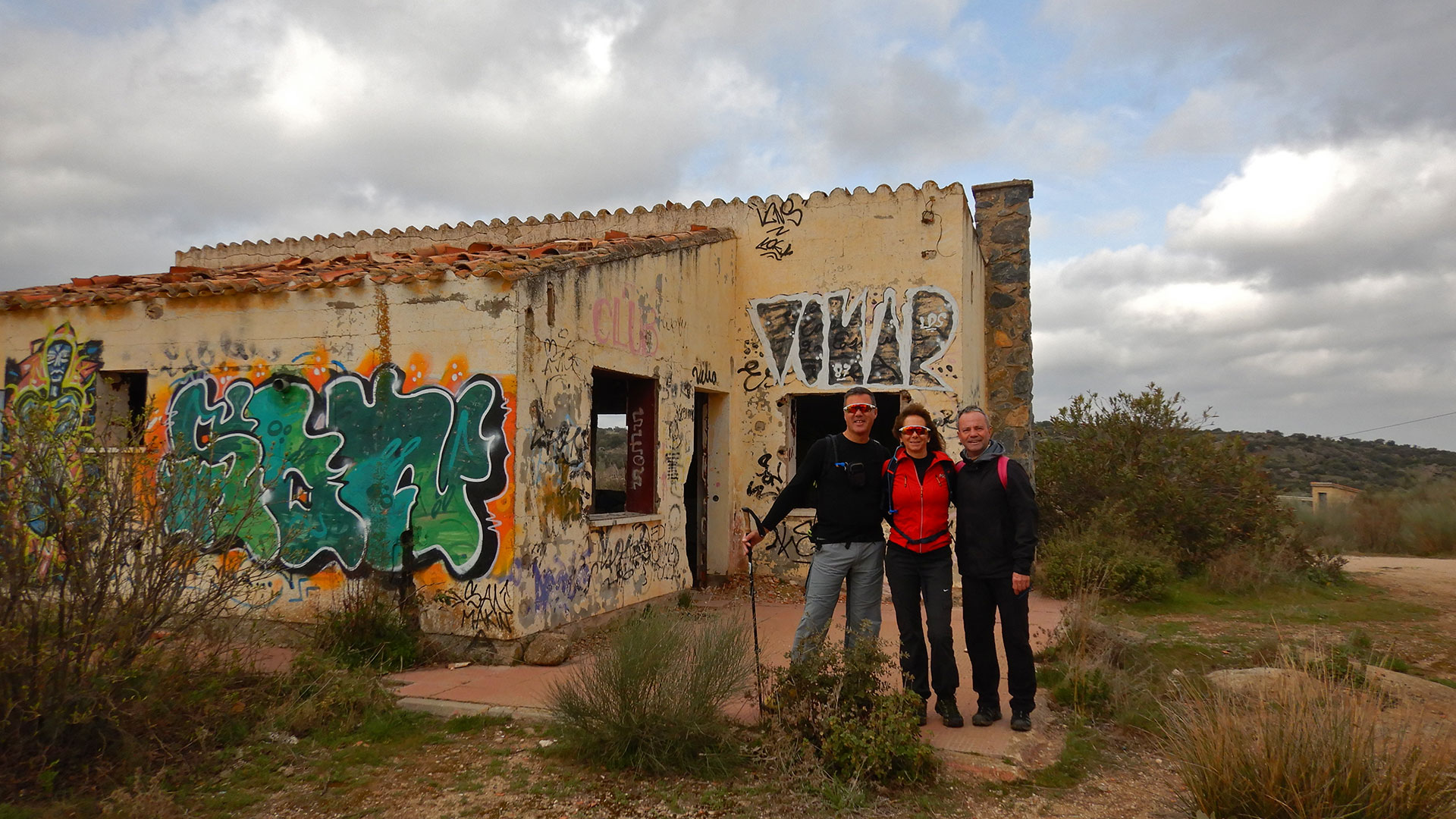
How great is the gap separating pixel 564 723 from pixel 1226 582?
8.88 metres

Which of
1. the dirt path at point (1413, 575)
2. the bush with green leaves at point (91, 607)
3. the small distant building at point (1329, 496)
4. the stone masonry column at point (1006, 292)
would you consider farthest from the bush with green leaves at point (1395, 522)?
the bush with green leaves at point (91, 607)

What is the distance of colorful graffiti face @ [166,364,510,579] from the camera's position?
22.2 ft

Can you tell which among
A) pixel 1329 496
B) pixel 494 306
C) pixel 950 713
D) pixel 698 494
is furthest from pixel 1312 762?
pixel 1329 496

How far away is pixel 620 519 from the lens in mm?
8289

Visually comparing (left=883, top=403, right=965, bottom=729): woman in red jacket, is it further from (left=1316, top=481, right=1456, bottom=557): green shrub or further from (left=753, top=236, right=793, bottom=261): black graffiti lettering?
(left=1316, top=481, right=1456, bottom=557): green shrub

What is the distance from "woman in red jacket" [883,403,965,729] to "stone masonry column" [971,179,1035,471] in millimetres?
7214

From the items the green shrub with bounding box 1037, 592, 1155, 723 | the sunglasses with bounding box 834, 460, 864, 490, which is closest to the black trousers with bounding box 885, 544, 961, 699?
the sunglasses with bounding box 834, 460, 864, 490

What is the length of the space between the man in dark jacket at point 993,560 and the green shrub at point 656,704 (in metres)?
1.35

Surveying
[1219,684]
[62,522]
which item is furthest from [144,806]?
[1219,684]

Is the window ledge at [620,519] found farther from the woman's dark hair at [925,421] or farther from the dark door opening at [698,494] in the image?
the woman's dark hair at [925,421]

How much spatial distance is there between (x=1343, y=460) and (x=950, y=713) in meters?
41.3

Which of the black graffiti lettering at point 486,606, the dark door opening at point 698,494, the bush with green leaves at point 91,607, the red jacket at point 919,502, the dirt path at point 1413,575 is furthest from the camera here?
the dirt path at point 1413,575

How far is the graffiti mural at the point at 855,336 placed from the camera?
10.2m

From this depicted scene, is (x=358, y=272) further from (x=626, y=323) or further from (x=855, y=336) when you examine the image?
(x=855, y=336)
